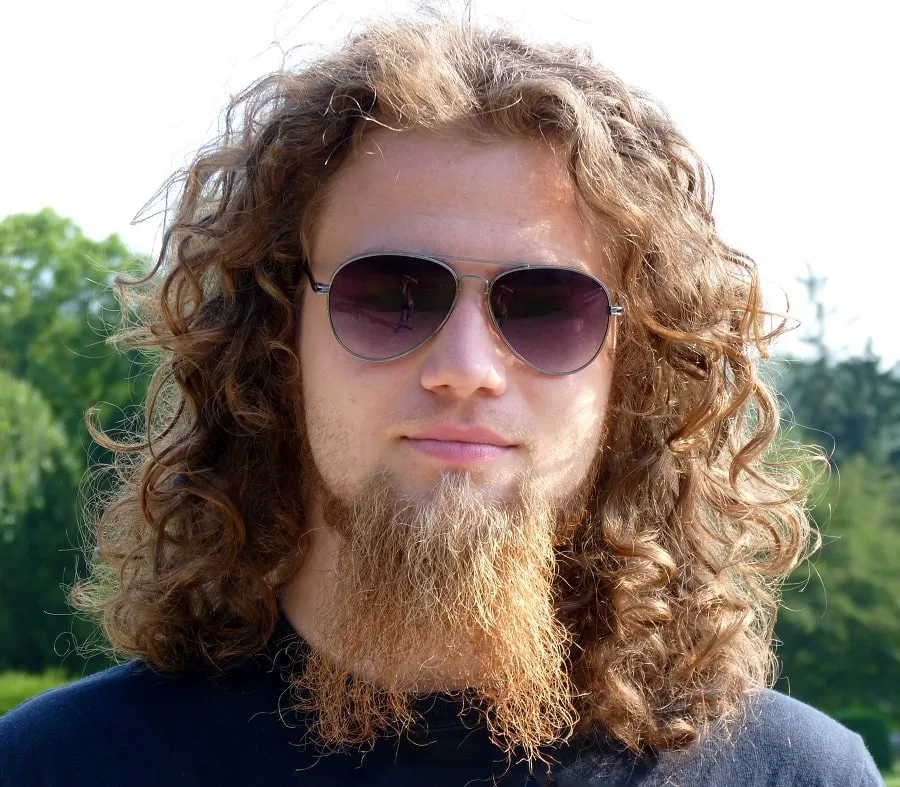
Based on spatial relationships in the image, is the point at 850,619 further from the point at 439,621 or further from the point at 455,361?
the point at 455,361

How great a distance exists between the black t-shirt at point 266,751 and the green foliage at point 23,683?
22.1 m

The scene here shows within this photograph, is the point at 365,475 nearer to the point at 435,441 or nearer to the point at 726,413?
the point at 435,441

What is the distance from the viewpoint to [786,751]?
237cm

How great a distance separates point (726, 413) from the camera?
2662mm

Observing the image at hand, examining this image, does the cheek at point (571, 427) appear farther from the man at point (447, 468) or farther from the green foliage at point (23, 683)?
the green foliage at point (23, 683)

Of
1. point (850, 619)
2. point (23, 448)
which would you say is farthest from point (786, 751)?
point (23, 448)

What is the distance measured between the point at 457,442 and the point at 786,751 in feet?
3.40

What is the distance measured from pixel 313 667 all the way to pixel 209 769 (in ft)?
0.99

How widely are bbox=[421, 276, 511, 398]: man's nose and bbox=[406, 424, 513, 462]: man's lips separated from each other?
0.26 ft

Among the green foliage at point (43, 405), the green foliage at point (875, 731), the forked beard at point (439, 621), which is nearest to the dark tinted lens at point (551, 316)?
the forked beard at point (439, 621)

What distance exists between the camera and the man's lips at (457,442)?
7.44 feet

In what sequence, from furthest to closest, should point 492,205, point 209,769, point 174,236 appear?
point 174,236 → point 492,205 → point 209,769

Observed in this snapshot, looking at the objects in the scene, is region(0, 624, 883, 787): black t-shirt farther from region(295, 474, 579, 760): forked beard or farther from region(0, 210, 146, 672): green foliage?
region(0, 210, 146, 672): green foliage

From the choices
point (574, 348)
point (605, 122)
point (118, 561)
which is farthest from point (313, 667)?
point (605, 122)
